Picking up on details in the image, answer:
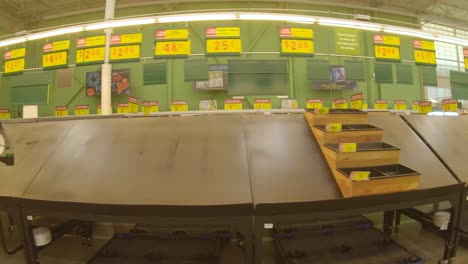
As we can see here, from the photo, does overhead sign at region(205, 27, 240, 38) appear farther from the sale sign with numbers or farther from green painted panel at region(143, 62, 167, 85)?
the sale sign with numbers

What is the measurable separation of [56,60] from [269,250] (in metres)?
4.49

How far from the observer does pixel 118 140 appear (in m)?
1.58

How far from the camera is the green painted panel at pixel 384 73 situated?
489cm

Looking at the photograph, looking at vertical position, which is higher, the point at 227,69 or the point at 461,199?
the point at 227,69

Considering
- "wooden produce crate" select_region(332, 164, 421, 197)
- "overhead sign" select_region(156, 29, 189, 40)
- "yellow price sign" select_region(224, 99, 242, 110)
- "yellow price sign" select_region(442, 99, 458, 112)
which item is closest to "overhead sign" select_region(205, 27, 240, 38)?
"overhead sign" select_region(156, 29, 189, 40)

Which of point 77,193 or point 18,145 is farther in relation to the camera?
point 18,145

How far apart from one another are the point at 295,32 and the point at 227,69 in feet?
6.87

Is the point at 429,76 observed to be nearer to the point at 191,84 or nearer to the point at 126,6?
the point at 191,84

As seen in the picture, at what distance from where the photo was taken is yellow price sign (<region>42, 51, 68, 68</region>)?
3.46 metres

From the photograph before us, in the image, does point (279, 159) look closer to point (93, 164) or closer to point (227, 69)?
point (93, 164)

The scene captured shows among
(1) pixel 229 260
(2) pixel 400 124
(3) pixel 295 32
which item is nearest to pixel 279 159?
(1) pixel 229 260

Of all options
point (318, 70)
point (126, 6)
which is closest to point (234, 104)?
point (318, 70)

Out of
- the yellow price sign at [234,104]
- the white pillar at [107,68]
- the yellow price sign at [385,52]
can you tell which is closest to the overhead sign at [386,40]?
the yellow price sign at [385,52]

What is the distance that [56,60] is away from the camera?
11.4ft
